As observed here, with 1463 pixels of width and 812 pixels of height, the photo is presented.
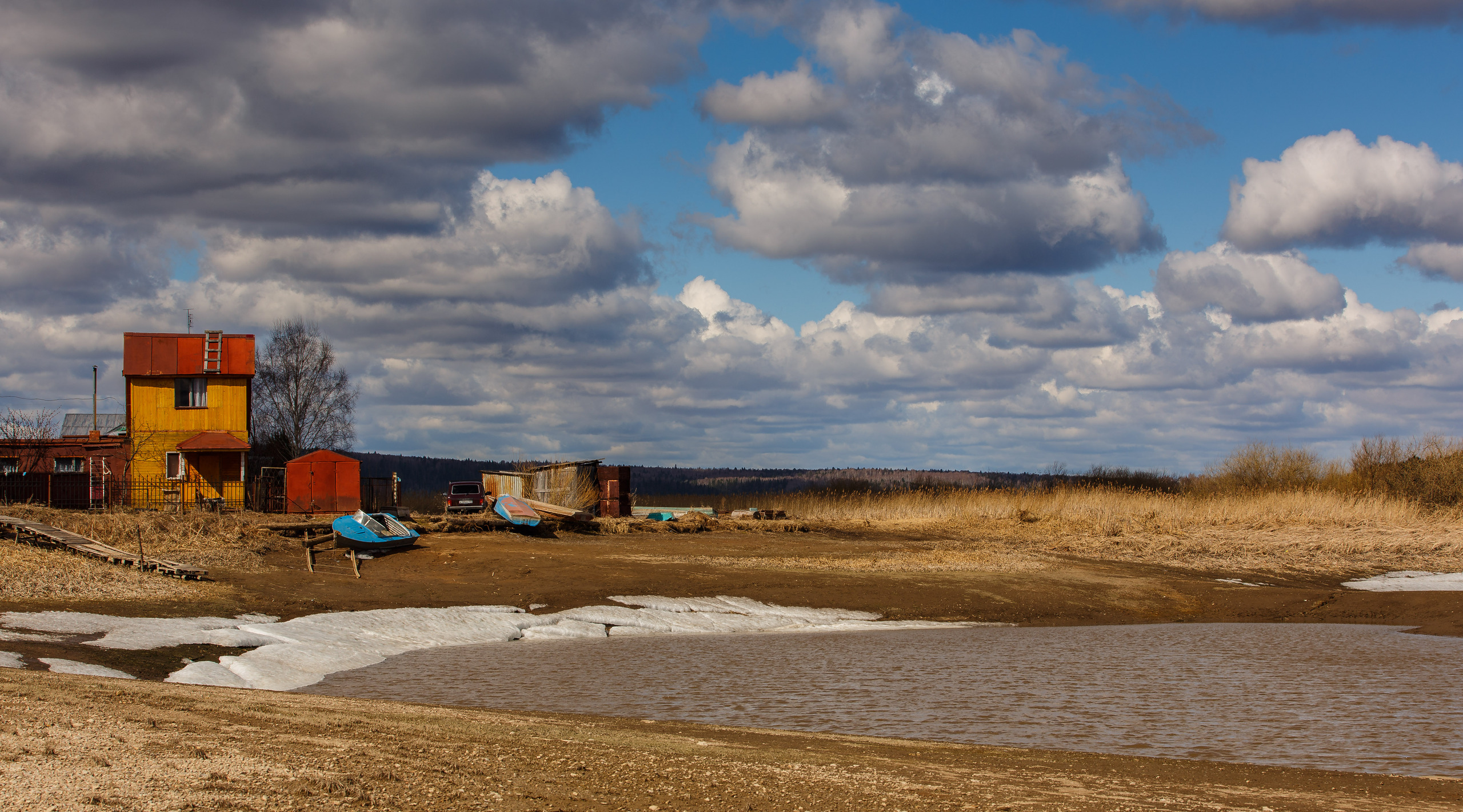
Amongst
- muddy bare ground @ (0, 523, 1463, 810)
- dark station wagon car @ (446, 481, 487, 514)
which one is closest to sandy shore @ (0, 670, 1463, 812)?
muddy bare ground @ (0, 523, 1463, 810)

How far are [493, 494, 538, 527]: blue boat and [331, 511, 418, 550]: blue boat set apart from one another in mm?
5085

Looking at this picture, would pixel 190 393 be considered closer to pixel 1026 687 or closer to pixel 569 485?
pixel 569 485

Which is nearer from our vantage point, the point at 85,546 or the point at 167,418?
the point at 85,546

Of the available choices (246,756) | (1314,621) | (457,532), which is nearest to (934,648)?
(1314,621)

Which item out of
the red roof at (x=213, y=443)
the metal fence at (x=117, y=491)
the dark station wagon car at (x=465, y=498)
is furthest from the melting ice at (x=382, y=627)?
the dark station wagon car at (x=465, y=498)

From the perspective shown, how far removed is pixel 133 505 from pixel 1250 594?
36.6 meters

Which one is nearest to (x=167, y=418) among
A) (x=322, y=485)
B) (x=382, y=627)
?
(x=322, y=485)

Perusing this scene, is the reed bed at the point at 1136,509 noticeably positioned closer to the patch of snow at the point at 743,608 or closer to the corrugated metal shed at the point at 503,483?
the corrugated metal shed at the point at 503,483

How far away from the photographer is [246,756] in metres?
7.26

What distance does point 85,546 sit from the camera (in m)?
20.9

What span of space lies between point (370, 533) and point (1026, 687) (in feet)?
57.4

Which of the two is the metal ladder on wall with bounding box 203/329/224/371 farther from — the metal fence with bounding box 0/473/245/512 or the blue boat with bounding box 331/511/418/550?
the blue boat with bounding box 331/511/418/550

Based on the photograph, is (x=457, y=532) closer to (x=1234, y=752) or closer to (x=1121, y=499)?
(x=1234, y=752)

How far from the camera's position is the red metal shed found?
37.2 metres
